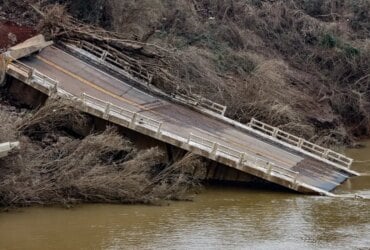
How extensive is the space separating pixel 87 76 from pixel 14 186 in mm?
9880

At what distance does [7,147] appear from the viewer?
19.8 metres

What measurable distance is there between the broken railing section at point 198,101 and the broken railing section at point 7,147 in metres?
10.9

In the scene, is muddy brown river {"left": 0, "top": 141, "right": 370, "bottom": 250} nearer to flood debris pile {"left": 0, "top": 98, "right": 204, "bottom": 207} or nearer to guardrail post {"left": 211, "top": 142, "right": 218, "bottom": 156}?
flood debris pile {"left": 0, "top": 98, "right": 204, "bottom": 207}

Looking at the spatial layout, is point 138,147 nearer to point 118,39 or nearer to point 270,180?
point 270,180

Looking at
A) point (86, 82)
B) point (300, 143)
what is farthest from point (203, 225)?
point (86, 82)

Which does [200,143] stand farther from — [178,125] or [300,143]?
[300,143]

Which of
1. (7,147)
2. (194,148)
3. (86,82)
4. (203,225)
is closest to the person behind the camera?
(7,147)

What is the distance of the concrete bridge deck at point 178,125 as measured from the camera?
80.1 feet

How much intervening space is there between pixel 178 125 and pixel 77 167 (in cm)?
650

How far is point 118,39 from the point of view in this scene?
3153cm

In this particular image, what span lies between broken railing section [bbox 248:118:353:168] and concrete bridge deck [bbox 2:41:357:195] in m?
0.16

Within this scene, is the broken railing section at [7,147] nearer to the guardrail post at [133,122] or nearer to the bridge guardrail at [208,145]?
the bridge guardrail at [208,145]

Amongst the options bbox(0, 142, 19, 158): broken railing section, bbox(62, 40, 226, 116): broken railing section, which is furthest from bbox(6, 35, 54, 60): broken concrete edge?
bbox(0, 142, 19, 158): broken railing section

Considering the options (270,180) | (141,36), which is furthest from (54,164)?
(141,36)
